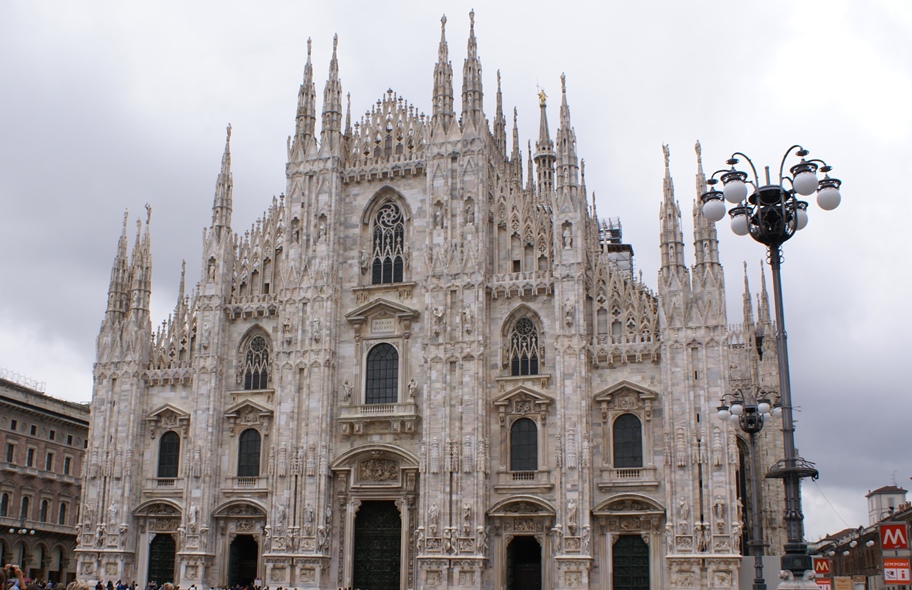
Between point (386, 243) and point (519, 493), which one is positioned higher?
point (386, 243)

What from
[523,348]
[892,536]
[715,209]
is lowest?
[892,536]

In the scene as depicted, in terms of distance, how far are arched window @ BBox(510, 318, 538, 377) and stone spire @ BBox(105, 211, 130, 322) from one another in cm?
1894

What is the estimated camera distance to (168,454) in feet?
139

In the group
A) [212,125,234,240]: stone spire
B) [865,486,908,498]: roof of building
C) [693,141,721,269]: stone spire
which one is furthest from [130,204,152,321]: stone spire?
[865,486,908,498]: roof of building

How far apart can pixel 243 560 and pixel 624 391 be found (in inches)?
703

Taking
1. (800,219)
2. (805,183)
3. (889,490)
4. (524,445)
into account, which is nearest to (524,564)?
(524,445)

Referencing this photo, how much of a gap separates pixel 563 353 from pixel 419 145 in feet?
38.9

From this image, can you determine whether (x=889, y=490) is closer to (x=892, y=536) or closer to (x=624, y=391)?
(x=624, y=391)

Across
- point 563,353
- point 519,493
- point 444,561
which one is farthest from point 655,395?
point 444,561

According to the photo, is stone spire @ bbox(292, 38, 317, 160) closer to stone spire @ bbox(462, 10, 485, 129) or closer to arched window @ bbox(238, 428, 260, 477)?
stone spire @ bbox(462, 10, 485, 129)

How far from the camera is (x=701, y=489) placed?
1342 inches

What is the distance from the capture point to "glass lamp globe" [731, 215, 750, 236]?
16.9 metres

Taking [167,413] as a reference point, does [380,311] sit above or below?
above

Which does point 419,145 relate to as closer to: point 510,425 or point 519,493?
point 510,425
